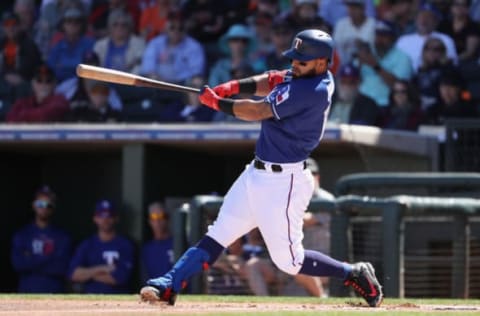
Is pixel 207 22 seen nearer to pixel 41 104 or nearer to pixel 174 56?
pixel 174 56

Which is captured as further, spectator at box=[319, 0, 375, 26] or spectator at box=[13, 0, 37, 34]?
spectator at box=[13, 0, 37, 34]

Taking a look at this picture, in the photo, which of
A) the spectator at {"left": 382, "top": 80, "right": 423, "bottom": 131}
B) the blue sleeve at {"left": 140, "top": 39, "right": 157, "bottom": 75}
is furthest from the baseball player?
the blue sleeve at {"left": 140, "top": 39, "right": 157, "bottom": 75}

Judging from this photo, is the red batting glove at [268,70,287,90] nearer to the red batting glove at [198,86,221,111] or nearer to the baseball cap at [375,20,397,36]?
the red batting glove at [198,86,221,111]

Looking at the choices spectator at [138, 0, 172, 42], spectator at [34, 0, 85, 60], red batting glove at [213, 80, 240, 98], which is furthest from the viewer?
spectator at [34, 0, 85, 60]

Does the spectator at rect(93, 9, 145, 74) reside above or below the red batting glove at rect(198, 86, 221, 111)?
above

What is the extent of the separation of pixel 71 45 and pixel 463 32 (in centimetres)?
421

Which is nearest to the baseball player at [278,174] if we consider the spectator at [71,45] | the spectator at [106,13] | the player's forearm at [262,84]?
the player's forearm at [262,84]

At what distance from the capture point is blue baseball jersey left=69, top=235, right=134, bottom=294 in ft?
33.4

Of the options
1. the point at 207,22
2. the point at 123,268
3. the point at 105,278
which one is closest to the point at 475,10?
the point at 207,22

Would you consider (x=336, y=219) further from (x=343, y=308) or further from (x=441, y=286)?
(x=343, y=308)

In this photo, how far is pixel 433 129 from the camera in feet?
33.1

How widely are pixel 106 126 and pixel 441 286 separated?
3.30 meters

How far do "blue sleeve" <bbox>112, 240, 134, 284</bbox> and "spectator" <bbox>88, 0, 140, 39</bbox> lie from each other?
129 inches

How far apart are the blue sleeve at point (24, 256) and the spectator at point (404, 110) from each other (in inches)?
128
